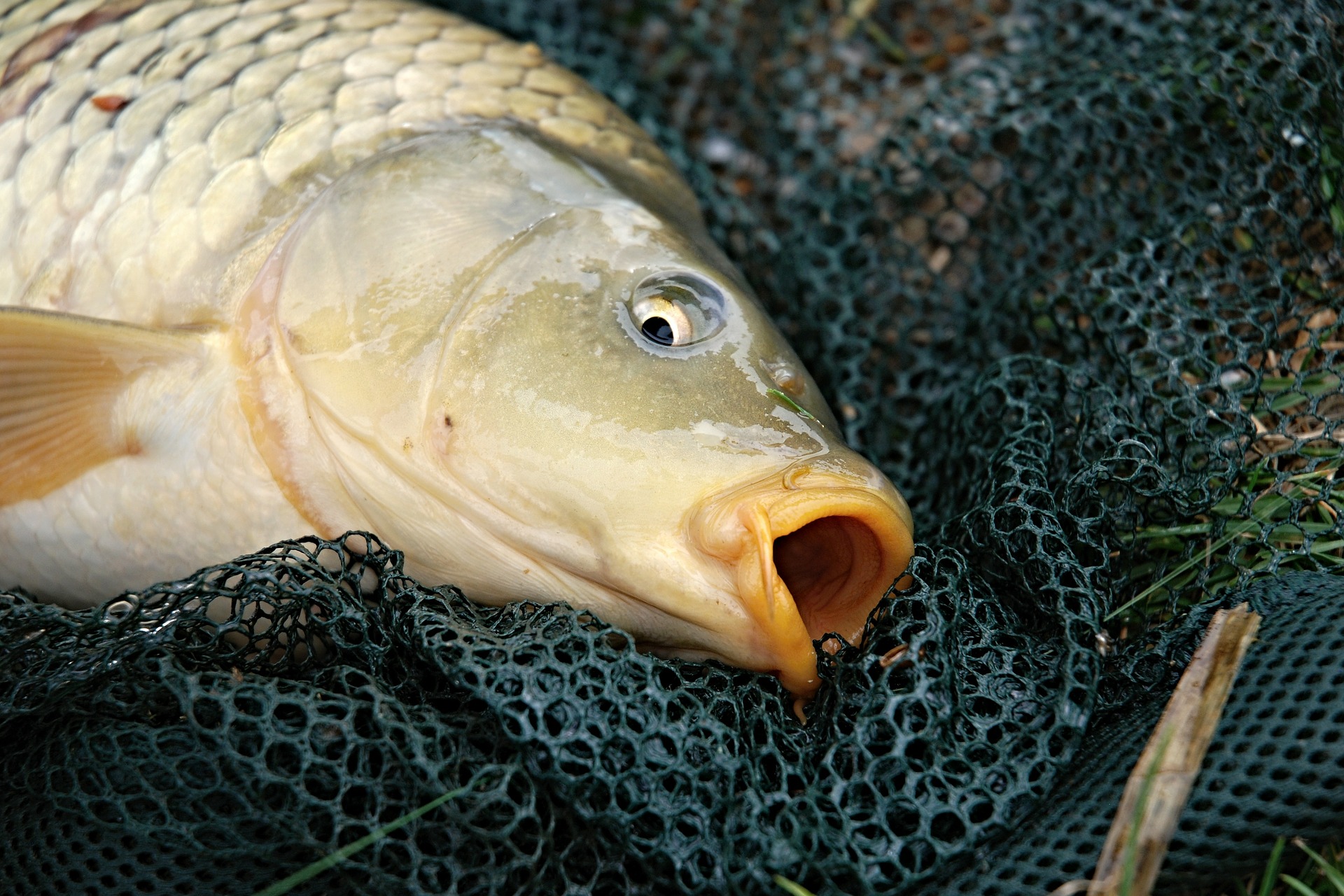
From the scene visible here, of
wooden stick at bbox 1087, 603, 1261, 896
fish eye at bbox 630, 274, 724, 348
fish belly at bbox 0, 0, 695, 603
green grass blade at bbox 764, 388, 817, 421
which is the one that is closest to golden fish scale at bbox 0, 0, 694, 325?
fish belly at bbox 0, 0, 695, 603

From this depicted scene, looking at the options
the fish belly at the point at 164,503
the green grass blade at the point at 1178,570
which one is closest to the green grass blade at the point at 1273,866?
the green grass blade at the point at 1178,570

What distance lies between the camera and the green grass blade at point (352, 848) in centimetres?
113

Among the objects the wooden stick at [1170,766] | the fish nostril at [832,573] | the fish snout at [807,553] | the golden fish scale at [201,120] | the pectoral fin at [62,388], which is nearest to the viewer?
the wooden stick at [1170,766]

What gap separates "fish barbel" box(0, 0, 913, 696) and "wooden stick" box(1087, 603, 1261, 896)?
345 mm

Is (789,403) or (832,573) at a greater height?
(789,403)

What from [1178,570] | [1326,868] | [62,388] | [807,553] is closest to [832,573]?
[807,553]

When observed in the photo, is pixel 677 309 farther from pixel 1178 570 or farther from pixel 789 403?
pixel 1178 570

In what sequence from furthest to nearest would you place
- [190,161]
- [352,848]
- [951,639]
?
[190,161] → [951,639] → [352,848]

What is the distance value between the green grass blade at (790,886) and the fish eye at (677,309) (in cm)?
64

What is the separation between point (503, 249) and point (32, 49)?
96 centimetres

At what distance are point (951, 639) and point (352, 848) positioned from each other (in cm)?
71

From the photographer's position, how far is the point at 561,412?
138 centimetres

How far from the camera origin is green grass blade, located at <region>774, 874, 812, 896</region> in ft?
3.74

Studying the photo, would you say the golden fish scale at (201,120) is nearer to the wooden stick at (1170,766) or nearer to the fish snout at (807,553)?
the fish snout at (807,553)
